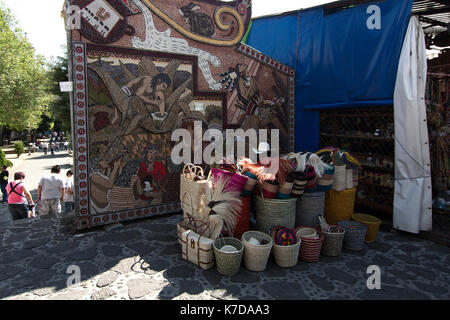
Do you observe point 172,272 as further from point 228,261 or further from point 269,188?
point 269,188

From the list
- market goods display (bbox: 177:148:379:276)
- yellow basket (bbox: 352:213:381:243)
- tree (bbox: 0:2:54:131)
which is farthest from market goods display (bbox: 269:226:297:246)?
tree (bbox: 0:2:54:131)

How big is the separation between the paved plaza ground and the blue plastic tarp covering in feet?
9.72

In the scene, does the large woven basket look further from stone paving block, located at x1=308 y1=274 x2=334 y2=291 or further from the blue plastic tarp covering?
the blue plastic tarp covering

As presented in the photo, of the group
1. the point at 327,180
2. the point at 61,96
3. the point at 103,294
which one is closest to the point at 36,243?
the point at 103,294

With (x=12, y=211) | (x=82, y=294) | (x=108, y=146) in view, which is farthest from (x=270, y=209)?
(x=12, y=211)

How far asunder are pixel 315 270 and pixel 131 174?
3704 mm

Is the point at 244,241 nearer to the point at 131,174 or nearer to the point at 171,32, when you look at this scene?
the point at 131,174

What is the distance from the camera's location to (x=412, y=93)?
213 inches

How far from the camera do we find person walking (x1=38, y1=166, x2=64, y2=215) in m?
6.57

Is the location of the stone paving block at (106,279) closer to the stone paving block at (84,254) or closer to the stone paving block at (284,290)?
the stone paving block at (84,254)

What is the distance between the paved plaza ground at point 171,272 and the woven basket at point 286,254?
0.28 feet

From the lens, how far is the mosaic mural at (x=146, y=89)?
18.3 ft

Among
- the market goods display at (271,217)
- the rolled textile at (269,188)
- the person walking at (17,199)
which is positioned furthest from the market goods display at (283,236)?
the person walking at (17,199)
